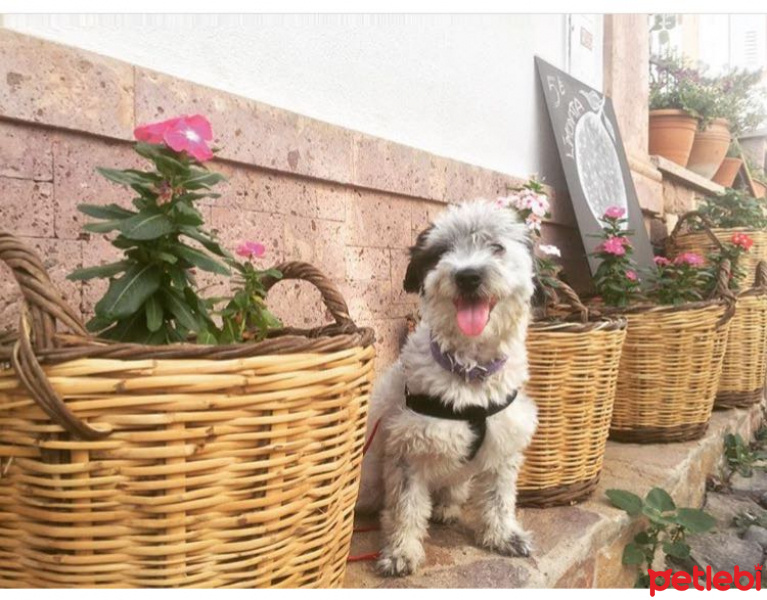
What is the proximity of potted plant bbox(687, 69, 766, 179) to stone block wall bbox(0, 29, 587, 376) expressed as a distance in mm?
5063

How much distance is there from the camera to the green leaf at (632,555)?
103 inches

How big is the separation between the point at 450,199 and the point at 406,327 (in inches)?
32.3

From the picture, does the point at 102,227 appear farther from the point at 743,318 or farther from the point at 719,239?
the point at 719,239

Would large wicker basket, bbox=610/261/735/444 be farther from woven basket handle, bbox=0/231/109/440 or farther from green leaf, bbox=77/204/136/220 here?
woven basket handle, bbox=0/231/109/440

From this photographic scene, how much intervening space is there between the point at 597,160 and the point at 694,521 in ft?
10.4

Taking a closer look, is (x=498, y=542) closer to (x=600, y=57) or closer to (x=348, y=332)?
(x=348, y=332)

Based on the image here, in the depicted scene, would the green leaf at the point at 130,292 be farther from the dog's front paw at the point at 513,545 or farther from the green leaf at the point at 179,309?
the dog's front paw at the point at 513,545

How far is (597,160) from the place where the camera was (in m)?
4.99

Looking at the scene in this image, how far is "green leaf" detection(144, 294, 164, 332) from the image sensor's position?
4.71ft

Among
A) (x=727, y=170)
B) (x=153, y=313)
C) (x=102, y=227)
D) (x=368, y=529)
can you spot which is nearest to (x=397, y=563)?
(x=368, y=529)

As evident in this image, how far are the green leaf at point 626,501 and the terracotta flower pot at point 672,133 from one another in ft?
18.7

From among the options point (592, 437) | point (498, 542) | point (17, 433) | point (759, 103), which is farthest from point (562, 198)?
point (759, 103)

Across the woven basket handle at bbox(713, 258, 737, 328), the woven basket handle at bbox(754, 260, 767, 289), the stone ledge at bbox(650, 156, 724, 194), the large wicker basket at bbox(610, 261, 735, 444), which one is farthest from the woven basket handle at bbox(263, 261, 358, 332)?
the stone ledge at bbox(650, 156, 724, 194)

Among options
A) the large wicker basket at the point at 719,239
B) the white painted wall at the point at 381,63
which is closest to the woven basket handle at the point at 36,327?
the white painted wall at the point at 381,63
